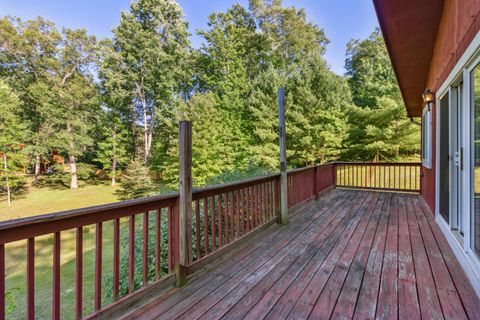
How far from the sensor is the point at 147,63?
48.6ft

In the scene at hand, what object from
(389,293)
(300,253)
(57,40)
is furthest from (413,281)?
(57,40)

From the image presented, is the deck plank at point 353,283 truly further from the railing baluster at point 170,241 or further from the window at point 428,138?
the window at point 428,138

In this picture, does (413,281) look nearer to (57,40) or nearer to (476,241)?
(476,241)

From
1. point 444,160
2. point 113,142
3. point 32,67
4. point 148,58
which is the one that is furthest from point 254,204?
point 32,67

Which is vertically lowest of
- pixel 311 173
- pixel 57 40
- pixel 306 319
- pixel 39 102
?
pixel 306 319

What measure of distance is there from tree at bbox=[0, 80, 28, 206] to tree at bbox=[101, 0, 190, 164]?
4.83 meters

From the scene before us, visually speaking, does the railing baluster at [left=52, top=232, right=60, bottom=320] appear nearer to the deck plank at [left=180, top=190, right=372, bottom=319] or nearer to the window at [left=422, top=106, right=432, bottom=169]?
the deck plank at [left=180, top=190, right=372, bottom=319]

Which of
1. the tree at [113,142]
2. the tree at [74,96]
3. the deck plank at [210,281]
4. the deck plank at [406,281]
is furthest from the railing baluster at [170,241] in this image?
the tree at [74,96]

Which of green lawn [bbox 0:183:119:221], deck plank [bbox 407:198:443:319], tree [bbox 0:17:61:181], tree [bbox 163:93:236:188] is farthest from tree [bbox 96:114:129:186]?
deck plank [bbox 407:198:443:319]

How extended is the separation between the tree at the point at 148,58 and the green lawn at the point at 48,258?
5249mm

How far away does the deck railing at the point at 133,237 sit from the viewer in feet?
4.44

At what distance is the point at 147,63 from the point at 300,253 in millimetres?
15514

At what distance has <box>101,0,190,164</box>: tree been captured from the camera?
14.4 metres

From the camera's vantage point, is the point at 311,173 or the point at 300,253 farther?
the point at 311,173
